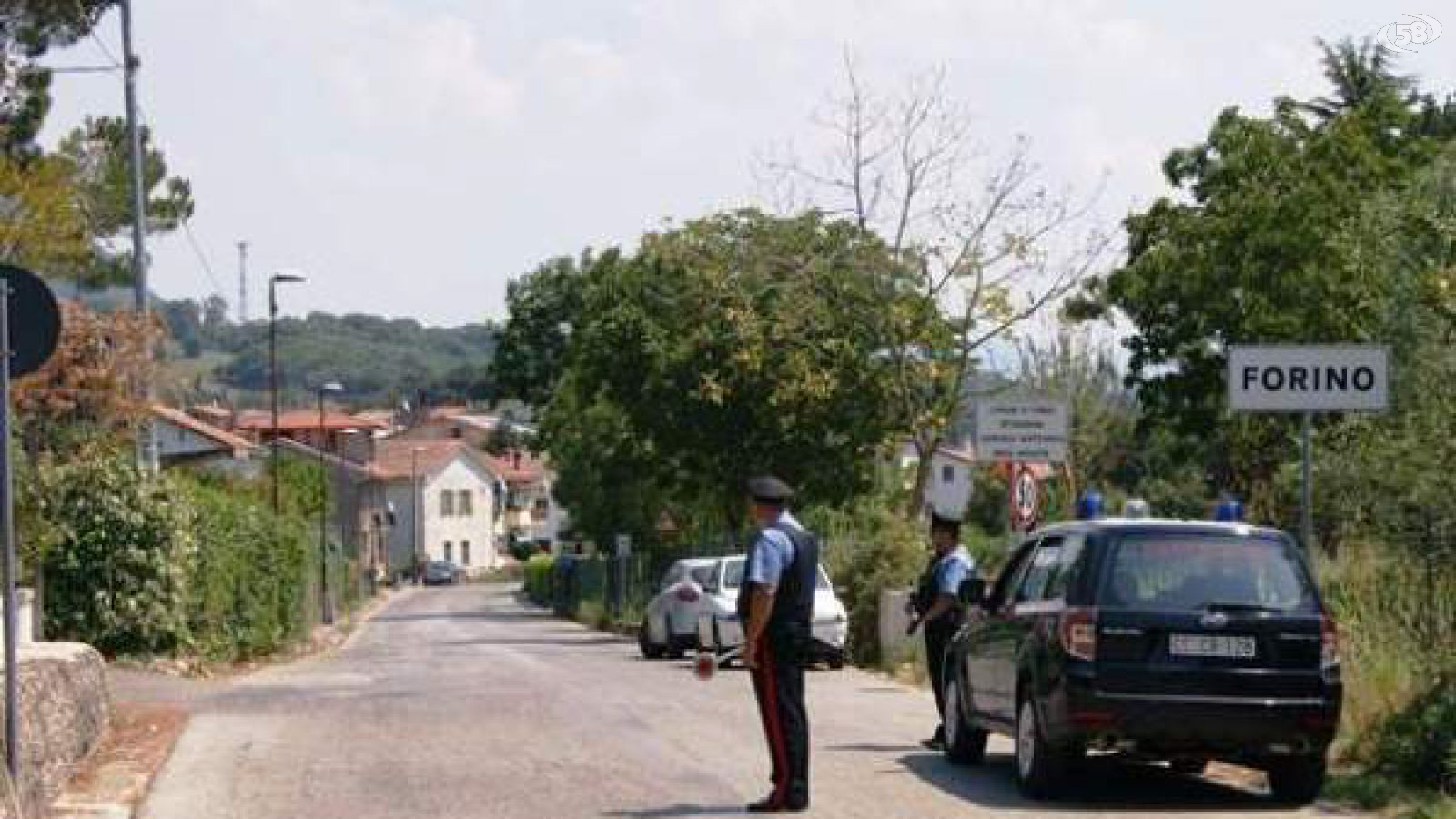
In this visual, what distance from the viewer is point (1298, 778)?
1386 cm

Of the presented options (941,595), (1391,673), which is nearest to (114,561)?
(941,595)

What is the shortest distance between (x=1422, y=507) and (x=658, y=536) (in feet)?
165

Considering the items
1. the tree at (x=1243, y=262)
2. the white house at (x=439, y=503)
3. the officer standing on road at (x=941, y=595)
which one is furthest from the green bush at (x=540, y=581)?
the officer standing on road at (x=941, y=595)

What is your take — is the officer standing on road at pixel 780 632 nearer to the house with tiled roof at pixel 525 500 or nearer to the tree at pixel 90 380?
the tree at pixel 90 380

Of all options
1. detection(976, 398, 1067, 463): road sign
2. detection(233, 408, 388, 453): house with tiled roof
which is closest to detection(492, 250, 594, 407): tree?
detection(233, 408, 388, 453): house with tiled roof

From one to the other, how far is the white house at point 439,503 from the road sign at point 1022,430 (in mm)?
110317

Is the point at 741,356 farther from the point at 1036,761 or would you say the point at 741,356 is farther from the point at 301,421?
the point at 301,421

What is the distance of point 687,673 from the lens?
1149 inches

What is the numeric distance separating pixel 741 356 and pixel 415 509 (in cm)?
9517

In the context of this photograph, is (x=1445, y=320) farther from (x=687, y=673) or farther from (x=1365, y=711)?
(x=687, y=673)

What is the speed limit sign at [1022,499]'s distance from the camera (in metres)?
25.6

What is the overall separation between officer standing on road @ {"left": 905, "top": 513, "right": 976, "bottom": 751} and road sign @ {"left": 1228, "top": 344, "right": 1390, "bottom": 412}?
247cm

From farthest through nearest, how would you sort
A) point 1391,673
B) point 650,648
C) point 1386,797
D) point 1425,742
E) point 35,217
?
point 650,648 < point 35,217 < point 1391,673 < point 1425,742 < point 1386,797

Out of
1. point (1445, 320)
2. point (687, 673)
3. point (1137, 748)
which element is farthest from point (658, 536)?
point (1137, 748)
